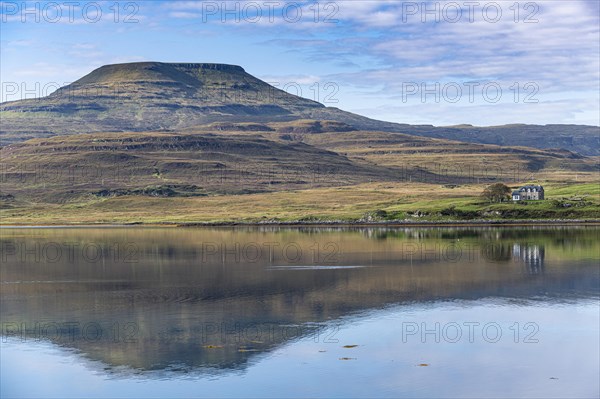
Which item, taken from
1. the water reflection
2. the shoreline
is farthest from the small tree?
the water reflection

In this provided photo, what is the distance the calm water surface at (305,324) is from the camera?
38094mm

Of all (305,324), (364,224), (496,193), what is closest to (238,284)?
(305,324)

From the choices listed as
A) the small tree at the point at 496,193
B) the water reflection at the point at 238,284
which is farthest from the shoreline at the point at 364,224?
the water reflection at the point at 238,284

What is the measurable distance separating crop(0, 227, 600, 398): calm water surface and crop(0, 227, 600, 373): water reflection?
0.69ft

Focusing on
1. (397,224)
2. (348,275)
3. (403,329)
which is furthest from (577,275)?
(397,224)

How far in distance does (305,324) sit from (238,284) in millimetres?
20151

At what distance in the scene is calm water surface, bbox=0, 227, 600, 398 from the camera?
3809 centimetres

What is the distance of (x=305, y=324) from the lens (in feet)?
168

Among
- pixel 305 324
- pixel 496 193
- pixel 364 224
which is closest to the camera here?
pixel 305 324

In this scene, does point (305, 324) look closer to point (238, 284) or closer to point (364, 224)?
point (238, 284)

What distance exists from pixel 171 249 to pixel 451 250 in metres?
36.9

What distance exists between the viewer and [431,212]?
162m

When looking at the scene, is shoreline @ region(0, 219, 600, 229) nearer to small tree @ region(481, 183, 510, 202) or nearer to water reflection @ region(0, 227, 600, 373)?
small tree @ region(481, 183, 510, 202)

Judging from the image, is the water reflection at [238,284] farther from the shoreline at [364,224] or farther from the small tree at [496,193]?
the small tree at [496,193]
